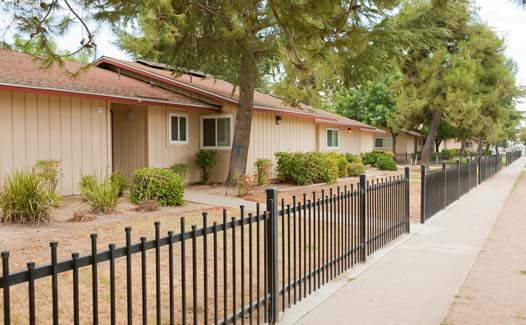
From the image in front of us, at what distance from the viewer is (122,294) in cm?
526

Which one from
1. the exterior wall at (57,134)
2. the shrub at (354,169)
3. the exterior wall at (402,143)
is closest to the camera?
the exterior wall at (57,134)

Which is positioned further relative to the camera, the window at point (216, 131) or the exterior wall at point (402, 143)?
the exterior wall at point (402, 143)

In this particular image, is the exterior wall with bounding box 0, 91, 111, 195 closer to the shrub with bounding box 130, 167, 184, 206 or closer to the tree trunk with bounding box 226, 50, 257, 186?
the shrub with bounding box 130, 167, 184, 206

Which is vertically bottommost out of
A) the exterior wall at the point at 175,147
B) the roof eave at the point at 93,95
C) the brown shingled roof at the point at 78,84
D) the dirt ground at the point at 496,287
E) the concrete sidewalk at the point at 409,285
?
the dirt ground at the point at 496,287

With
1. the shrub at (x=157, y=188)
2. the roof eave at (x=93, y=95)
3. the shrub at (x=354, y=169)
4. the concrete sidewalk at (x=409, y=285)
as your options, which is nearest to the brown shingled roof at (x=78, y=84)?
the roof eave at (x=93, y=95)

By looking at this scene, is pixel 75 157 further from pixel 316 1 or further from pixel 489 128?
pixel 489 128

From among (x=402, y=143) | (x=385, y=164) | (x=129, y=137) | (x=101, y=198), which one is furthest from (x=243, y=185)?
(x=402, y=143)

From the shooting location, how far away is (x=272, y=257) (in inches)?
175

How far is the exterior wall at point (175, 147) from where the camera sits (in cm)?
1559

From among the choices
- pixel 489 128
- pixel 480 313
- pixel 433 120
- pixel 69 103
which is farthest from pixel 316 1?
pixel 489 128

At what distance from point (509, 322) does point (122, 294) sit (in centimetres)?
408

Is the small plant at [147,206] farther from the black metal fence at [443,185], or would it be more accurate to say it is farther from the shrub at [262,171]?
the shrub at [262,171]

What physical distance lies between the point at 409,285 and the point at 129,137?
490 inches

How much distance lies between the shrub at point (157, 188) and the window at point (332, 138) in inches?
598
